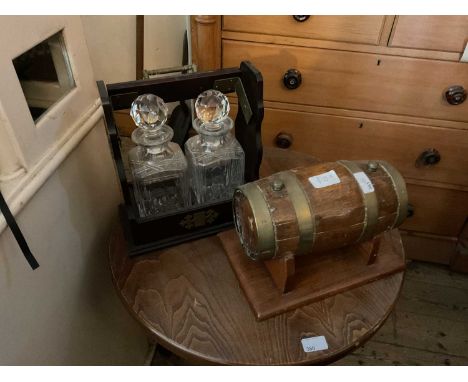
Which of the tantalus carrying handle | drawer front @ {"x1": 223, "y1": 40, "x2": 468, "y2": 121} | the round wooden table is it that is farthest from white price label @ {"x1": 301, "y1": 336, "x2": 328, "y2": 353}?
drawer front @ {"x1": 223, "y1": 40, "x2": 468, "y2": 121}

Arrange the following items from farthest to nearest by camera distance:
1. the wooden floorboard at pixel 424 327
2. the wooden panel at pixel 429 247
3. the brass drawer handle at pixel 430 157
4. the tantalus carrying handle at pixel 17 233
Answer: the wooden panel at pixel 429 247 → the wooden floorboard at pixel 424 327 → the brass drawer handle at pixel 430 157 → the tantalus carrying handle at pixel 17 233

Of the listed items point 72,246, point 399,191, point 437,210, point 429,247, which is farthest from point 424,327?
point 72,246

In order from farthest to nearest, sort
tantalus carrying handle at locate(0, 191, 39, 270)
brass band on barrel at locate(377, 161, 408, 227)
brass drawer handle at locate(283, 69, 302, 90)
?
brass drawer handle at locate(283, 69, 302, 90) < brass band on barrel at locate(377, 161, 408, 227) < tantalus carrying handle at locate(0, 191, 39, 270)

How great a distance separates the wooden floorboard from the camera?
144 centimetres

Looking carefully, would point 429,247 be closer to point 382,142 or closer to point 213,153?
point 382,142

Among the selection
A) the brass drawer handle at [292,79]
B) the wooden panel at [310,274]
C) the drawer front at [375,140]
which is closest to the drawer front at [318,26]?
the brass drawer handle at [292,79]

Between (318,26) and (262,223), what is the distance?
0.72 meters

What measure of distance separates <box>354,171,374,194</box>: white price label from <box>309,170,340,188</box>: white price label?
4 centimetres

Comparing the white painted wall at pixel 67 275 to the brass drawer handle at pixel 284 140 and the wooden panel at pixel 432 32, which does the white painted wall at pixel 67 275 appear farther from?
the wooden panel at pixel 432 32

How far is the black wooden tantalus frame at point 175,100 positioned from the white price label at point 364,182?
238 millimetres

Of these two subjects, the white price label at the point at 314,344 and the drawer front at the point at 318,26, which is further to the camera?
the drawer front at the point at 318,26

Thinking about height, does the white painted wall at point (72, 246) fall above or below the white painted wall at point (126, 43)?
below

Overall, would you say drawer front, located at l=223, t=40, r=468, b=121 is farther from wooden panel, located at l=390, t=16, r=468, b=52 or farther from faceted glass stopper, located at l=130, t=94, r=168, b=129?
faceted glass stopper, located at l=130, t=94, r=168, b=129

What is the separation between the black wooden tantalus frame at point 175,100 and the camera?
0.79m
